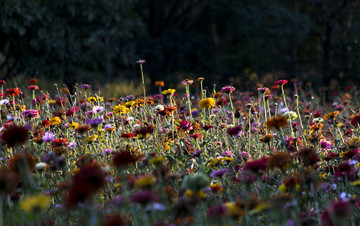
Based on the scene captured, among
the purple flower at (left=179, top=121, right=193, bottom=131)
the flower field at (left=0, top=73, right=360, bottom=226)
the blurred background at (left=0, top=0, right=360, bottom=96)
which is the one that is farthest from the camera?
the blurred background at (left=0, top=0, right=360, bottom=96)

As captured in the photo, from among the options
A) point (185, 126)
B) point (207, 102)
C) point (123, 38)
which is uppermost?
point (123, 38)

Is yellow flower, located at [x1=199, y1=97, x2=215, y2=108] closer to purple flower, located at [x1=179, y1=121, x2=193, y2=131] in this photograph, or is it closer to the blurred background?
purple flower, located at [x1=179, y1=121, x2=193, y2=131]

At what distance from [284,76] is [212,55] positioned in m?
4.23

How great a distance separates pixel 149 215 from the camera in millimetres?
2010

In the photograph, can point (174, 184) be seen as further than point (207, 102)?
No

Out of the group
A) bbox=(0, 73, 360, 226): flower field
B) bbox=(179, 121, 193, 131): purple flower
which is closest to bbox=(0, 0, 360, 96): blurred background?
bbox=(0, 73, 360, 226): flower field

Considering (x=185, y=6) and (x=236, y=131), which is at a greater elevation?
(x=185, y=6)

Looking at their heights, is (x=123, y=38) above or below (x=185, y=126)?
above

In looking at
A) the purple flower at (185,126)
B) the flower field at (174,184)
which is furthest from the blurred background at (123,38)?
the purple flower at (185,126)

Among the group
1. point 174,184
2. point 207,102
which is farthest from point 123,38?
point 174,184

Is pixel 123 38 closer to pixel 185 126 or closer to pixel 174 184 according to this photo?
pixel 185 126

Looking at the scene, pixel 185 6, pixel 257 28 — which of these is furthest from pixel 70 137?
pixel 185 6

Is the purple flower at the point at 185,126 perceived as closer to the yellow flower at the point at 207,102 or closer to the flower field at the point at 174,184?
the flower field at the point at 174,184

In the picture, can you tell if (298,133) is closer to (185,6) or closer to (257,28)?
(257,28)
